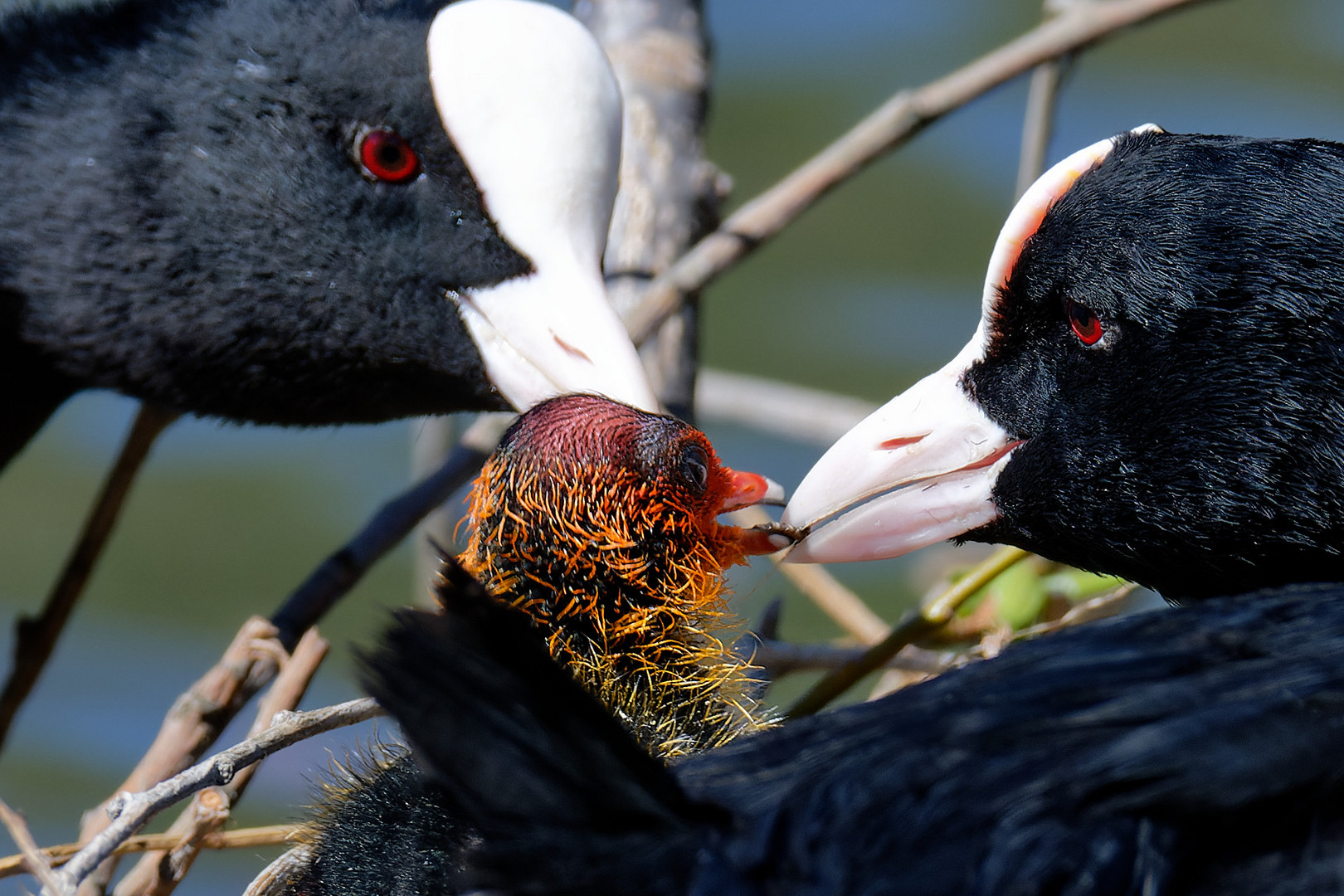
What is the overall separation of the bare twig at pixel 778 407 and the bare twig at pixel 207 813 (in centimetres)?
120

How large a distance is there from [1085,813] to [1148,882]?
59 mm

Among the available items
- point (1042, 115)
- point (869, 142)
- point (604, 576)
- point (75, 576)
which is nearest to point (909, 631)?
point (604, 576)

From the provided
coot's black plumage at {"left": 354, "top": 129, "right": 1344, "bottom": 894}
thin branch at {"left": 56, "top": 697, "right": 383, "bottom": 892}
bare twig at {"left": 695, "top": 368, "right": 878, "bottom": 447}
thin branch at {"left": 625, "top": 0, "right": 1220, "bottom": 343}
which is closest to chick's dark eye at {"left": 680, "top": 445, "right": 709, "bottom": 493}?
coot's black plumage at {"left": 354, "top": 129, "right": 1344, "bottom": 894}

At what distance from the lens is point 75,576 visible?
248 cm

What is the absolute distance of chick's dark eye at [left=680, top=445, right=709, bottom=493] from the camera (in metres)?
1.61

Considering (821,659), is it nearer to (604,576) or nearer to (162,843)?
(604,576)

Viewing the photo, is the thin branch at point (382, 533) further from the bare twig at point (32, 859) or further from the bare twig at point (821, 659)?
the bare twig at point (32, 859)

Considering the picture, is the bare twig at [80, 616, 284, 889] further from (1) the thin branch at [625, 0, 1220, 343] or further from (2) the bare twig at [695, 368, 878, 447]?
(2) the bare twig at [695, 368, 878, 447]

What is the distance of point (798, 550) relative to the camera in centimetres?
184

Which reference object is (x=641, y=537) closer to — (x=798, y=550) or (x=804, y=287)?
(x=798, y=550)

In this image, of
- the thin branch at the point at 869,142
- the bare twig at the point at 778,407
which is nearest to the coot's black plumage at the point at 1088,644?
the thin branch at the point at 869,142

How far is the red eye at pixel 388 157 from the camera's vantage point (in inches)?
→ 84.4

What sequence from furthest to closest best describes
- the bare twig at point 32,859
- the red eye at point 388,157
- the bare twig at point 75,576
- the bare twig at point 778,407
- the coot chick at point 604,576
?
the bare twig at point 778,407
the bare twig at point 75,576
the red eye at point 388,157
the coot chick at point 604,576
the bare twig at point 32,859

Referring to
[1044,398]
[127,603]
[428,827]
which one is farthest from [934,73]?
[428,827]
